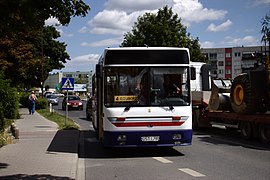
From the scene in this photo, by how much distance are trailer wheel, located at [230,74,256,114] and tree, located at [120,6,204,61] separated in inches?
1093

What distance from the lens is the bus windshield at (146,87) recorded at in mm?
11430

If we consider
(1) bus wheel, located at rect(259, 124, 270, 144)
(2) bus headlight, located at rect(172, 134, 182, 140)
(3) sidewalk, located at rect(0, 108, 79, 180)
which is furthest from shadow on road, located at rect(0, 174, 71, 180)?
(1) bus wheel, located at rect(259, 124, 270, 144)

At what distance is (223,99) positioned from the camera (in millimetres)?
18000

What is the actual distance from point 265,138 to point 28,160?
7851 mm

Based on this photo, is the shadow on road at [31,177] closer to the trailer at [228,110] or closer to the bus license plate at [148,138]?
the bus license plate at [148,138]

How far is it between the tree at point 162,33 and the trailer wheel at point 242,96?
27.8m

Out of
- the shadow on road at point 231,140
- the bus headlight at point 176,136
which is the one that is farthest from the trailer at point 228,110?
the bus headlight at point 176,136

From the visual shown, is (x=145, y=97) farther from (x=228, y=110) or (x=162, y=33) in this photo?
(x=162, y=33)

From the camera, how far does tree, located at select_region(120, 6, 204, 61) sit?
4462 cm

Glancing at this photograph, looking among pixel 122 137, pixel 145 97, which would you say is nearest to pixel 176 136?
pixel 145 97

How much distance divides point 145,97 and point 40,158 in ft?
10.2

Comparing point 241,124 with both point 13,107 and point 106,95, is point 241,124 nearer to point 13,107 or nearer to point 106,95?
point 106,95

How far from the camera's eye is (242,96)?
52.4 feet

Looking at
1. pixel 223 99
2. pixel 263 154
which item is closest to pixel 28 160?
pixel 263 154
